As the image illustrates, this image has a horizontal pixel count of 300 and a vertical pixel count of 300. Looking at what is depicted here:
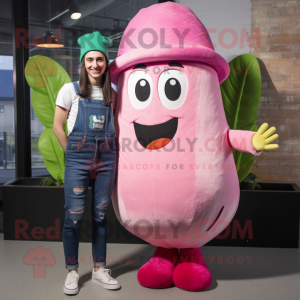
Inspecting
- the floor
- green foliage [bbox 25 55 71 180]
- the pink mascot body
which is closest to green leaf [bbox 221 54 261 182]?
the floor

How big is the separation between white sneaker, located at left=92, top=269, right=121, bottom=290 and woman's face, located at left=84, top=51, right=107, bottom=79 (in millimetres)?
1012

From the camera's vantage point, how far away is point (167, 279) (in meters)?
A: 1.69

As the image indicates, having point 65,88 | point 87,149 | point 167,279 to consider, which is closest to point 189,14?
point 65,88

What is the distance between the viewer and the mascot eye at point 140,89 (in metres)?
1.53

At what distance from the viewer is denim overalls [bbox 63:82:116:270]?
5.26 feet

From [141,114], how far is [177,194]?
397mm

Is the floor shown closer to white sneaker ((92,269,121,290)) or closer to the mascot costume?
white sneaker ((92,269,121,290))

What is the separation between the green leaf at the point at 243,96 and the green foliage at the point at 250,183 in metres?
0.06

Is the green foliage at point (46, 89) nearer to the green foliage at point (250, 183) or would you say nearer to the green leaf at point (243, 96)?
the green leaf at point (243, 96)

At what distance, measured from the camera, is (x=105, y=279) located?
172 centimetres

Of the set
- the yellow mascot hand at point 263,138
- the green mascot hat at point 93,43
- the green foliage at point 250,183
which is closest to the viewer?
the yellow mascot hand at point 263,138

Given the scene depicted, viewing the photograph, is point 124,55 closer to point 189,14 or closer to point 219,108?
point 189,14

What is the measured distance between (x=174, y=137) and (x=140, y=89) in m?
0.27

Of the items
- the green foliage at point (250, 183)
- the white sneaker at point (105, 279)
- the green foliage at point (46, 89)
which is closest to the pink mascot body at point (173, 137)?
the white sneaker at point (105, 279)
